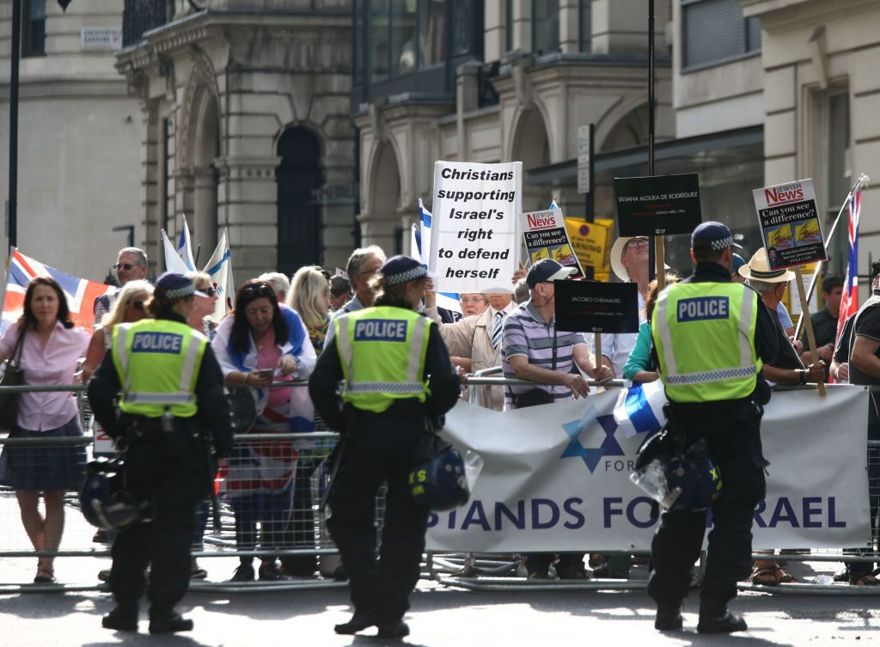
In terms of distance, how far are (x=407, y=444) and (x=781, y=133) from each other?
48.2 ft

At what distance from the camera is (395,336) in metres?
10.7

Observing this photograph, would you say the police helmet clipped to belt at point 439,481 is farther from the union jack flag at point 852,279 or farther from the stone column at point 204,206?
the stone column at point 204,206

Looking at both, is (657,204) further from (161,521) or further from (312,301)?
(161,521)

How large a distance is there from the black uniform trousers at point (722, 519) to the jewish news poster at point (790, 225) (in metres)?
1.86

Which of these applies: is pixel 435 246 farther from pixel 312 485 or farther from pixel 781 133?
pixel 781 133

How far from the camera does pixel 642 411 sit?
12.2 m

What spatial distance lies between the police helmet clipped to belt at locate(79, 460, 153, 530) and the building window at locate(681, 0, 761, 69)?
16.8 metres

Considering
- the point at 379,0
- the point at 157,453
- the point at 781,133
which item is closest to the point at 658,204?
the point at 157,453

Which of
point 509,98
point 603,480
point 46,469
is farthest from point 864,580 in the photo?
point 509,98

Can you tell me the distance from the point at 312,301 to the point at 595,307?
232 centimetres

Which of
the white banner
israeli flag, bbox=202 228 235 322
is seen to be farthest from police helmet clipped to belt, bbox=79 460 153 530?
israeli flag, bbox=202 228 235 322

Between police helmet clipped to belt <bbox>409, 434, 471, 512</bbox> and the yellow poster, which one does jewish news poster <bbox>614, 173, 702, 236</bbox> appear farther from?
the yellow poster

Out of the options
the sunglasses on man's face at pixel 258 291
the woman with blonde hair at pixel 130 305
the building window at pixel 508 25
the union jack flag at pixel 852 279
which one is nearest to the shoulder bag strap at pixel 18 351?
the woman with blonde hair at pixel 130 305

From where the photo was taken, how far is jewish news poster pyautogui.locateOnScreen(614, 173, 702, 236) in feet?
41.6
